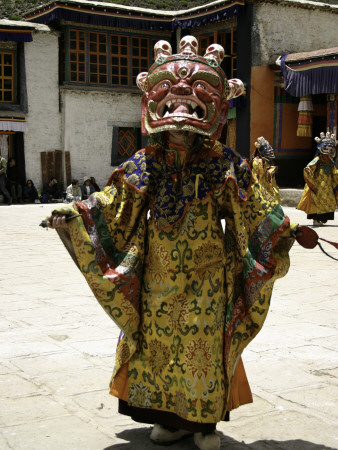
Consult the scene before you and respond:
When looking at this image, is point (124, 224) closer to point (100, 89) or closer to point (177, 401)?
point (177, 401)

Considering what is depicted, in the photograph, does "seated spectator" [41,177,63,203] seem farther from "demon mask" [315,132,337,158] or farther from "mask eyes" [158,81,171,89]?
"mask eyes" [158,81,171,89]

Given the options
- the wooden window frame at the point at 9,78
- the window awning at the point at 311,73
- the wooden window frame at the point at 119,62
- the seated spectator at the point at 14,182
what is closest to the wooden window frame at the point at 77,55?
the wooden window frame at the point at 119,62

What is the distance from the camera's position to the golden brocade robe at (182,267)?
11.2 feet

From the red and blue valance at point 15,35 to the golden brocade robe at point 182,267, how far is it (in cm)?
1905

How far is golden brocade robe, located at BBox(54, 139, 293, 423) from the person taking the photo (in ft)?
11.2

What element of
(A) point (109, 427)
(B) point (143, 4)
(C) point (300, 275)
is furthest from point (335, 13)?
(A) point (109, 427)

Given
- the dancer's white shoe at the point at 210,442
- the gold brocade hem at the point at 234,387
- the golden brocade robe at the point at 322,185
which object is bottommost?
the dancer's white shoe at the point at 210,442

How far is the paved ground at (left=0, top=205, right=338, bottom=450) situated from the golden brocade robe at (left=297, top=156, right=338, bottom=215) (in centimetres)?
593

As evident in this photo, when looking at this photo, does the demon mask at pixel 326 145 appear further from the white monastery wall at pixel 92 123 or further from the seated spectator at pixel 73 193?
the white monastery wall at pixel 92 123

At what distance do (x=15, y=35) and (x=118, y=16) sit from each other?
3458 millimetres

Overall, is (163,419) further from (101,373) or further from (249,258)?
(101,373)

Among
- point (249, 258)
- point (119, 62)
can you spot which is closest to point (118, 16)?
point (119, 62)

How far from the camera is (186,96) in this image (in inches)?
139

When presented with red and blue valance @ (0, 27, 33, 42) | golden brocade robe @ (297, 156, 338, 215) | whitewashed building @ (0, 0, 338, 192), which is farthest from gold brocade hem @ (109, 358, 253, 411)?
red and blue valance @ (0, 27, 33, 42)
